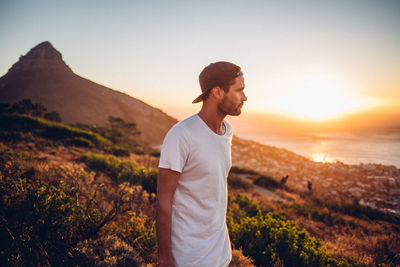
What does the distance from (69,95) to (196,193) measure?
73019mm

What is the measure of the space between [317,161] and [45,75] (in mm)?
89896

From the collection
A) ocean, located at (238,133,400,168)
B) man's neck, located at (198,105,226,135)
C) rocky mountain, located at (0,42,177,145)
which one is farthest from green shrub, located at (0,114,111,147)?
rocky mountain, located at (0,42,177,145)

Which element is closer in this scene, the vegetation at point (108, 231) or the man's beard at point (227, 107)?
the man's beard at point (227, 107)

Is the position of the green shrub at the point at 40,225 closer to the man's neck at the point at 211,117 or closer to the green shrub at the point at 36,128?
the man's neck at the point at 211,117

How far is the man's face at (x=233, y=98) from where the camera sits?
1516mm

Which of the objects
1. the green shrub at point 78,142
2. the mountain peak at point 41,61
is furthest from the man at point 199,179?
the mountain peak at point 41,61

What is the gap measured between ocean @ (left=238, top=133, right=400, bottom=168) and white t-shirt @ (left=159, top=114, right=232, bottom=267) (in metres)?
14.1

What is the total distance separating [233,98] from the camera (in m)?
1.53

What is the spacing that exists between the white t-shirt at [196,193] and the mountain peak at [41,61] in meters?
95.5

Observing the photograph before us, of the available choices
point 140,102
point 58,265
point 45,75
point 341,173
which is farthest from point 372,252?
point 45,75

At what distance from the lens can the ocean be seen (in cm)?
1272

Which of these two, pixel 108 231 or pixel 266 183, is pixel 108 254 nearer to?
pixel 108 231

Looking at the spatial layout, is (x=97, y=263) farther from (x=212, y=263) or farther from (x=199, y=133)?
(x=199, y=133)

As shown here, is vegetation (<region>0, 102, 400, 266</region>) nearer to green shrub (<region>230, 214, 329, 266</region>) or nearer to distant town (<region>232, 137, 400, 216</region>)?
green shrub (<region>230, 214, 329, 266</region>)
